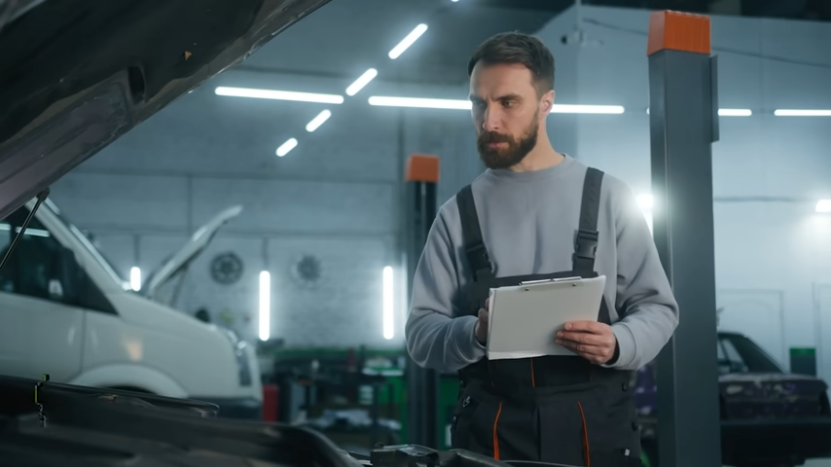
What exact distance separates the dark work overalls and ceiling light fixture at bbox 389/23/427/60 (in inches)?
346

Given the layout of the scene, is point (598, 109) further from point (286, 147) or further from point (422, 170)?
point (286, 147)

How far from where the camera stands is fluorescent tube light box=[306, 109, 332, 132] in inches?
420

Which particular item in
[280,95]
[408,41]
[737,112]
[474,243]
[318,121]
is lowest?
[474,243]

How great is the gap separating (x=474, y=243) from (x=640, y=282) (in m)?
0.31

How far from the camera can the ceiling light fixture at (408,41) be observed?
9875 millimetres

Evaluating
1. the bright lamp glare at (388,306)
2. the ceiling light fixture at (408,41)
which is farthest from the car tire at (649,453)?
the ceiling light fixture at (408,41)

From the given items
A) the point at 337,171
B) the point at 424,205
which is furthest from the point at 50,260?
the point at 337,171

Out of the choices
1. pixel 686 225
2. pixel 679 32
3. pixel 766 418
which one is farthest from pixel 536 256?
pixel 766 418

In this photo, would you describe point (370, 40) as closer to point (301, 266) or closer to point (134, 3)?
point (301, 266)

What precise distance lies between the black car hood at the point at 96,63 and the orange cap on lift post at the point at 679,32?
4.79 ft

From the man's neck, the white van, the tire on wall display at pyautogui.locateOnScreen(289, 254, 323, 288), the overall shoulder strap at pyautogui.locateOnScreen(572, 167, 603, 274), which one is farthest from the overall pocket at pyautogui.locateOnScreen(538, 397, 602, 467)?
the tire on wall display at pyautogui.locateOnScreen(289, 254, 323, 288)

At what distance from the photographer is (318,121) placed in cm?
1072

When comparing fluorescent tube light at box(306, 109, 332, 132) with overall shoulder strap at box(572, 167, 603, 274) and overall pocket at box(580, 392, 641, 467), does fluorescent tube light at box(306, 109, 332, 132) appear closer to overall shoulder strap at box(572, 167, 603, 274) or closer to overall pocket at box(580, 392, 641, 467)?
overall shoulder strap at box(572, 167, 603, 274)

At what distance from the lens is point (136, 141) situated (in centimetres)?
1007
